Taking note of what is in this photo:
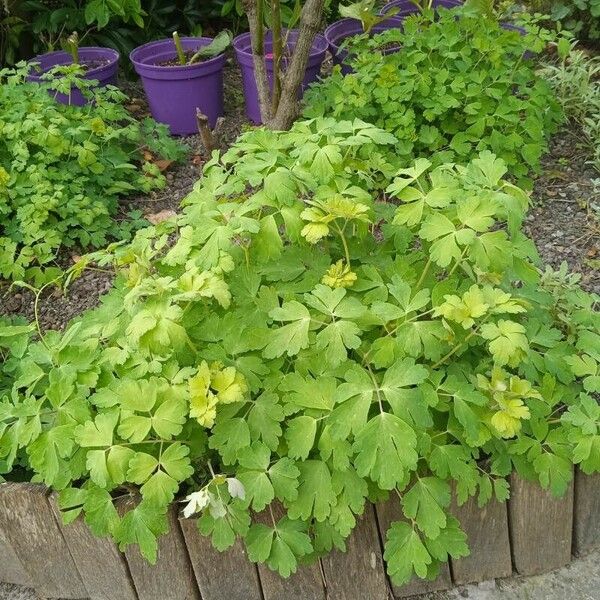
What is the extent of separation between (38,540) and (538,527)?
54.4 inches

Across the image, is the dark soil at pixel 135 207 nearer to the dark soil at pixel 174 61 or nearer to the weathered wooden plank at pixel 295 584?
the dark soil at pixel 174 61

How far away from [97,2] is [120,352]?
3.43 meters

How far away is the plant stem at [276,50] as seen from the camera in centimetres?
322

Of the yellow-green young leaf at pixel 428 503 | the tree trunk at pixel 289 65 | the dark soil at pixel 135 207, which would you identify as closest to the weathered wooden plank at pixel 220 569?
the yellow-green young leaf at pixel 428 503

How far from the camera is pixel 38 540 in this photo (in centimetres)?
199

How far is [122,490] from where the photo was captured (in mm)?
1850

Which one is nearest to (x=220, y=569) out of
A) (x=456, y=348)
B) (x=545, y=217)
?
(x=456, y=348)

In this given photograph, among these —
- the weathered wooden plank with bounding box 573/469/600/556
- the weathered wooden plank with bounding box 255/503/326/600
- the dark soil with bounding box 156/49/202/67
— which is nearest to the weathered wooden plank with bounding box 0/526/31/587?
the weathered wooden plank with bounding box 255/503/326/600

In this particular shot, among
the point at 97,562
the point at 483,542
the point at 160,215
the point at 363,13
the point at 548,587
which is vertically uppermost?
the point at 363,13

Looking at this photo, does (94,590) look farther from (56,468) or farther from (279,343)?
(279,343)

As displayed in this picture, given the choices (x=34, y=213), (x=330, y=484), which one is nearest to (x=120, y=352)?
(x=330, y=484)

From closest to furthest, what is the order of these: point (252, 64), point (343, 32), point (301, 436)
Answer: point (301, 436) → point (252, 64) → point (343, 32)

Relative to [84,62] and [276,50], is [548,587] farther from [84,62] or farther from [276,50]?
[84,62]

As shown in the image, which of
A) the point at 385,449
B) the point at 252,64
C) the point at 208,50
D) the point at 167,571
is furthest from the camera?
the point at 208,50
